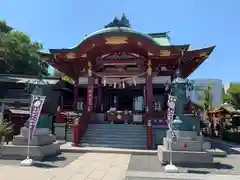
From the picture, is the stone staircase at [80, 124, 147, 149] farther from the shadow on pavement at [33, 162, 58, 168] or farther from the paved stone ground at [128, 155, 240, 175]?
the shadow on pavement at [33, 162, 58, 168]

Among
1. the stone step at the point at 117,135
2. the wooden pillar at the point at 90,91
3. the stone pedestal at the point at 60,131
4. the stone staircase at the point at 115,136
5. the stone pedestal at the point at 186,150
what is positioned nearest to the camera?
the stone pedestal at the point at 186,150

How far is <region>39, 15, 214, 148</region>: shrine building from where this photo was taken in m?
15.3

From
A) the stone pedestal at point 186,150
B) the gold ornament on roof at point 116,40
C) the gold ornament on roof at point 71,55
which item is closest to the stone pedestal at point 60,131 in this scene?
the gold ornament on roof at point 71,55

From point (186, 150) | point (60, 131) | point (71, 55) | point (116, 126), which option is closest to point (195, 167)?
point (186, 150)

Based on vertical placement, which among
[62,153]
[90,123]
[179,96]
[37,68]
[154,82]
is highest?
[37,68]

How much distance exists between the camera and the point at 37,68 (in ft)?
96.4

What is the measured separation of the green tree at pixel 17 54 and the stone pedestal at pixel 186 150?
18840 mm

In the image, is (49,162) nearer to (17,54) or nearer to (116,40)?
(116,40)

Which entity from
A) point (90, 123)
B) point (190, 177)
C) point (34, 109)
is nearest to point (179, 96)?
point (190, 177)

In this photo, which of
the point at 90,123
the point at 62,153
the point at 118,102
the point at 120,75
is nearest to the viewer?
the point at 62,153

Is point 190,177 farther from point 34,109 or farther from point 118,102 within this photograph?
point 118,102

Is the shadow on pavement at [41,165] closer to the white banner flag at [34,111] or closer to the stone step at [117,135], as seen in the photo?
the white banner flag at [34,111]

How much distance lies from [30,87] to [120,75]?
9.52m

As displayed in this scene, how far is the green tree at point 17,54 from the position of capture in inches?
995
